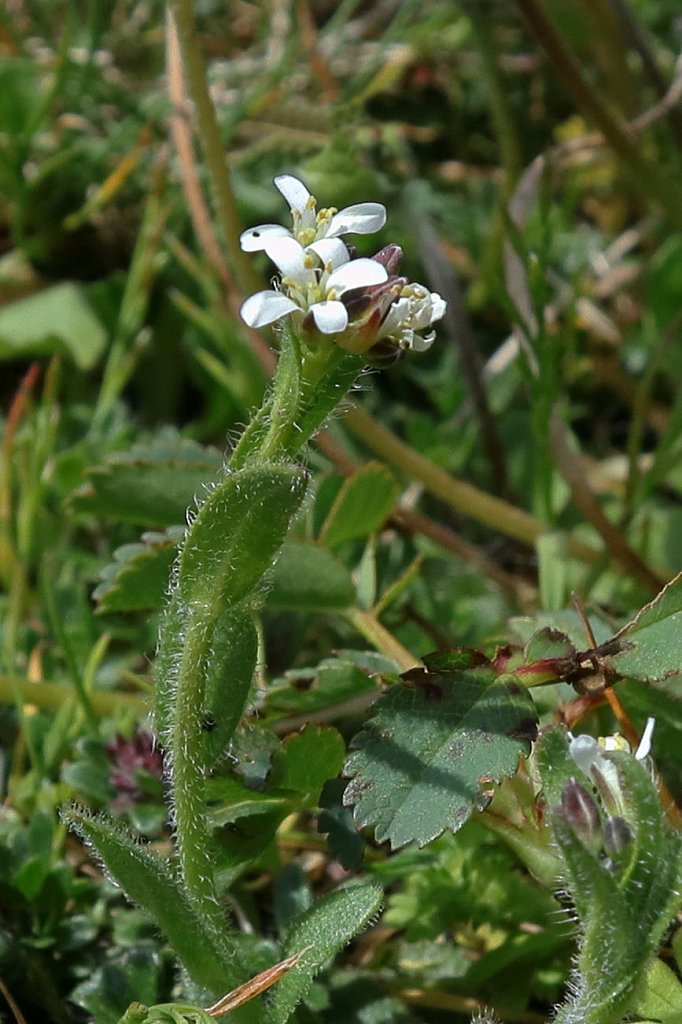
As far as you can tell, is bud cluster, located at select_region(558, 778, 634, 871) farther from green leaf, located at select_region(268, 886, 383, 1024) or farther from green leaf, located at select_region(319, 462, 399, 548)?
green leaf, located at select_region(319, 462, 399, 548)

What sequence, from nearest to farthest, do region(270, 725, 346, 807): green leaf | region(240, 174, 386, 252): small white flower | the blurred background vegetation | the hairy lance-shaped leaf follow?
the hairy lance-shaped leaf → region(240, 174, 386, 252): small white flower → region(270, 725, 346, 807): green leaf → the blurred background vegetation

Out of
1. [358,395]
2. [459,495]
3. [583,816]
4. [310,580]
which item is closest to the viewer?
[583,816]

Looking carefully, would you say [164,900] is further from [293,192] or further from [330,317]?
[293,192]

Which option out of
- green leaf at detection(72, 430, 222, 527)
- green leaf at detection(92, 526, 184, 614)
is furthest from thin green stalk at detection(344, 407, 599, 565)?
green leaf at detection(92, 526, 184, 614)

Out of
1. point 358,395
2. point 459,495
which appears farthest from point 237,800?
point 358,395

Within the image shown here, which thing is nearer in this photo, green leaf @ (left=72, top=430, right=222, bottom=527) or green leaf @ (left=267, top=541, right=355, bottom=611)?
green leaf @ (left=267, top=541, right=355, bottom=611)

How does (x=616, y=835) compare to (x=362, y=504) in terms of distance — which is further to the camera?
(x=362, y=504)

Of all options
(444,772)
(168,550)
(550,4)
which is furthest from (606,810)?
(550,4)
